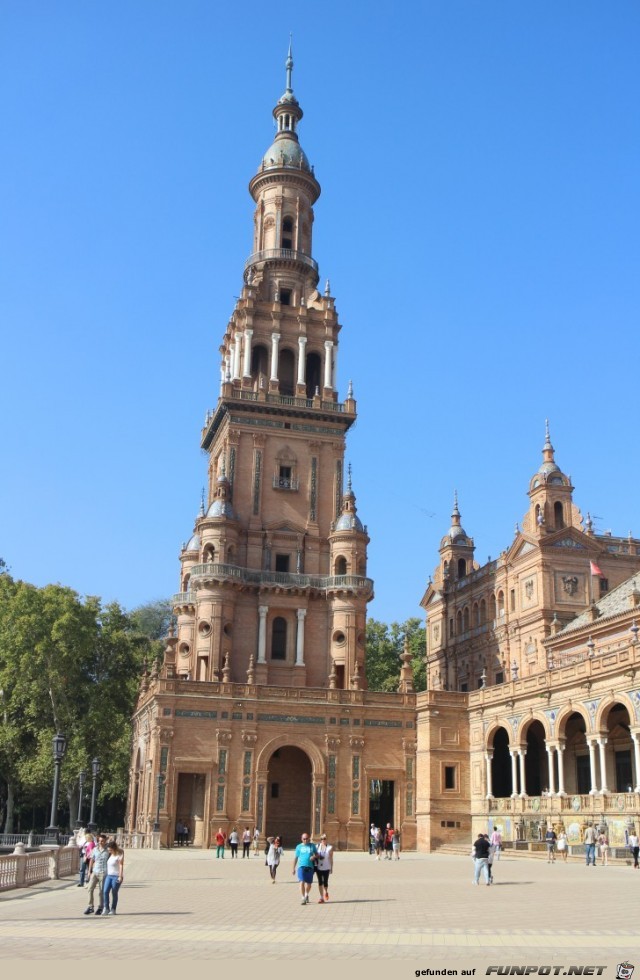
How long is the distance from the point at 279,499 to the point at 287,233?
21.6 metres

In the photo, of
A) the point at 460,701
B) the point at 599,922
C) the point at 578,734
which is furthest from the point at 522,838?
the point at 599,922

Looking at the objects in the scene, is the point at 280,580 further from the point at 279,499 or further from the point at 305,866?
the point at 305,866

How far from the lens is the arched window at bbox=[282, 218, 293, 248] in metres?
73.6

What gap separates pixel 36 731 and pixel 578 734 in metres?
35.9

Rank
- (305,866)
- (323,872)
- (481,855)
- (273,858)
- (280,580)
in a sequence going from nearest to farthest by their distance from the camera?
1. (305,866)
2. (323,872)
3. (481,855)
4. (273,858)
5. (280,580)

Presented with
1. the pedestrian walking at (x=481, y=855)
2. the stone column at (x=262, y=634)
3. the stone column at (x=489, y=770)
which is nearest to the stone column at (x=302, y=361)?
the stone column at (x=262, y=634)

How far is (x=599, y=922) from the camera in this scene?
1923cm

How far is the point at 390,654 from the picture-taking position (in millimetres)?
88062

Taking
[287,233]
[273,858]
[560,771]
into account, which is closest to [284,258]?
[287,233]

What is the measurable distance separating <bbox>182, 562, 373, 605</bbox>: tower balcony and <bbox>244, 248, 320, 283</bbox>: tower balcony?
2374cm

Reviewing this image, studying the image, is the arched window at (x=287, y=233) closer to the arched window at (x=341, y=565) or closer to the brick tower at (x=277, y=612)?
the brick tower at (x=277, y=612)

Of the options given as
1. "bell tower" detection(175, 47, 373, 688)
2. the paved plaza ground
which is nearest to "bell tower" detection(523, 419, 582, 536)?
"bell tower" detection(175, 47, 373, 688)

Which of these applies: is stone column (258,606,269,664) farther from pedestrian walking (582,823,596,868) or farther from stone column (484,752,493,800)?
pedestrian walking (582,823,596,868)

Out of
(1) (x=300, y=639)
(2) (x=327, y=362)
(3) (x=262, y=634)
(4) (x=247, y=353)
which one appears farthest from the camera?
(2) (x=327, y=362)
